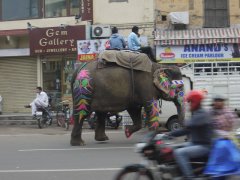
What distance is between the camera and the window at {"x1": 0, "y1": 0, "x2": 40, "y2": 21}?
24297 millimetres

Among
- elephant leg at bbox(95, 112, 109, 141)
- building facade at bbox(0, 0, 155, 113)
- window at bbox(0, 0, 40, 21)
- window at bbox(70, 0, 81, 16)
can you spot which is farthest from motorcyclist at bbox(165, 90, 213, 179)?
window at bbox(0, 0, 40, 21)

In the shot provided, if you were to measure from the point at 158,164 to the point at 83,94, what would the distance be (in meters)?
6.57

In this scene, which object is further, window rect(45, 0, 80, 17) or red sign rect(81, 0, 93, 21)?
window rect(45, 0, 80, 17)

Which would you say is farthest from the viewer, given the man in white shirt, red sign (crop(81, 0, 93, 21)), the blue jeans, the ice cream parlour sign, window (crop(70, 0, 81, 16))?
window (crop(70, 0, 81, 16))

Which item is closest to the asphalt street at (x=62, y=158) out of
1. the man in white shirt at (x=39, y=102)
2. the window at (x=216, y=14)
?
the man in white shirt at (x=39, y=102)

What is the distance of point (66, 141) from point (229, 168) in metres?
8.68

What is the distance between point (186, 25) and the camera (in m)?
21.8

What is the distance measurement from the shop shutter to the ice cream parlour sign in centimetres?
126

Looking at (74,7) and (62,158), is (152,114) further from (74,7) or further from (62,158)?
(74,7)

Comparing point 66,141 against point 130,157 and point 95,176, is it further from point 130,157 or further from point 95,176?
point 95,176

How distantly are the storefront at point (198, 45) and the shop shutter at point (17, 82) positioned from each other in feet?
21.8

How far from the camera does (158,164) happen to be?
6.44 m

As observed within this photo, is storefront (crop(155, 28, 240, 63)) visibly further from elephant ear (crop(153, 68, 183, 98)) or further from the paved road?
elephant ear (crop(153, 68, 183, 98))

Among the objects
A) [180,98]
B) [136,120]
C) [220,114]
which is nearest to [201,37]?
[180,98]
